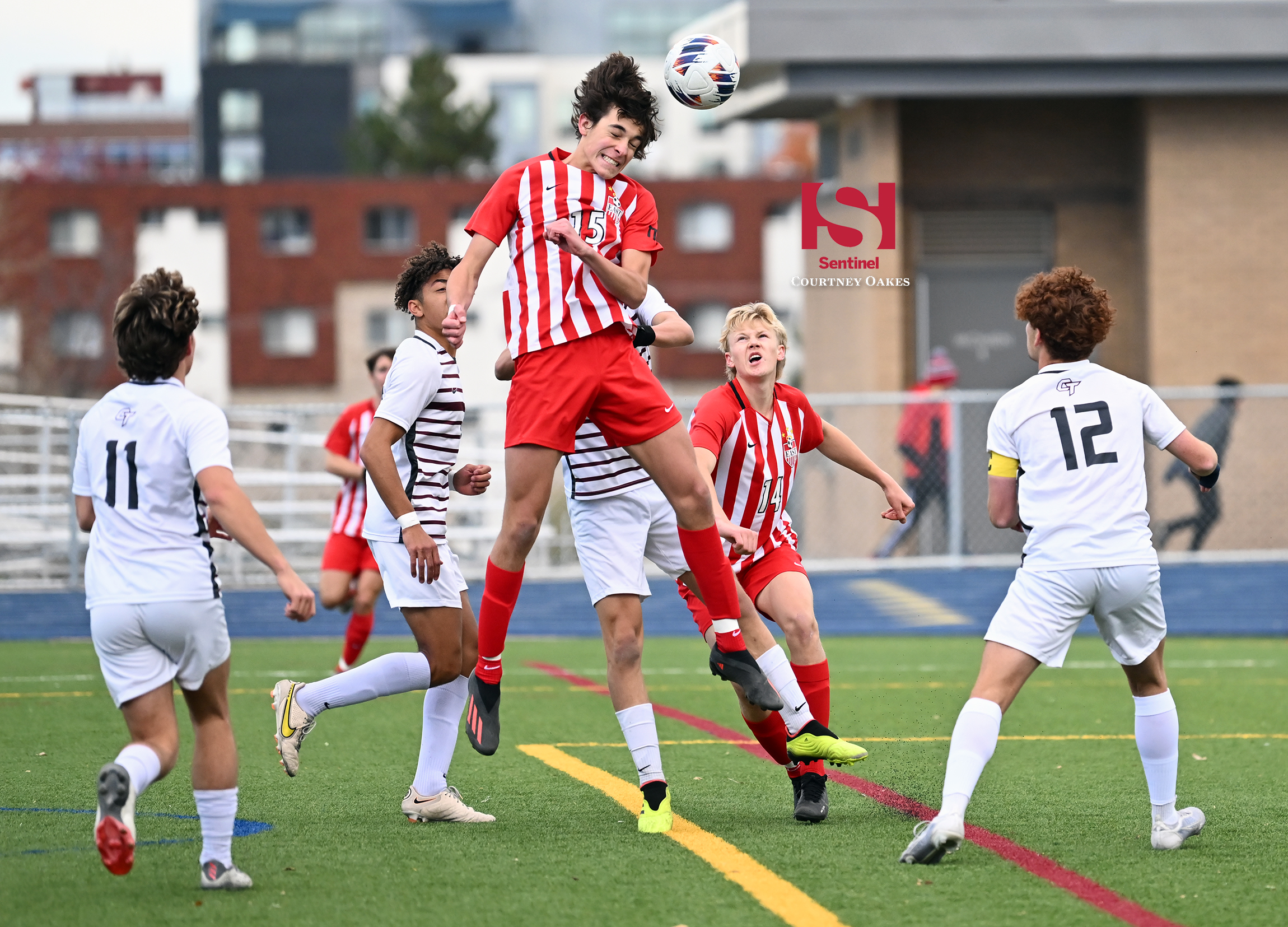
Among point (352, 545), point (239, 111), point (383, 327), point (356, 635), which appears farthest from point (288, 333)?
point (356, 635)

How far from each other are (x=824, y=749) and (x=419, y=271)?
7.32 feet

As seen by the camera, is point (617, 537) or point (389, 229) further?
point (389, 229)

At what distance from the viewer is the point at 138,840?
214 inches

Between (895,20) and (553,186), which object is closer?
(553,186)

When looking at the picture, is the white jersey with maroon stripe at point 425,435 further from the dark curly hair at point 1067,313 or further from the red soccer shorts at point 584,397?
the dark curly hair at point 1067,313

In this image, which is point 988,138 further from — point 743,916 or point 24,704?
point 743,916

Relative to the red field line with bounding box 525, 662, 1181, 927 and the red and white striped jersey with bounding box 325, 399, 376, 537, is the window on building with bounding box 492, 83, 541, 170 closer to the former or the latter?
the red and white striped jersey with bounding box 325, 399, 376, 537

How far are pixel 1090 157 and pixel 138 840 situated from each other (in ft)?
54.9

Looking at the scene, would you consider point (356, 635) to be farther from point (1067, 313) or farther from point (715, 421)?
point (1067, 313)

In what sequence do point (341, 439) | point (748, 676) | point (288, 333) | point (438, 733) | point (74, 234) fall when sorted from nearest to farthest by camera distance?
1. point (748, 676)
2. point (438, 733)
3. point (341, 439)
4. point (74, 234)
5. point (288, 333)

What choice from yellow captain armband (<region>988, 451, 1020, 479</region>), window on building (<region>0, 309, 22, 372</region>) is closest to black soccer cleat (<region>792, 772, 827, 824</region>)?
yellow captain armband (<region>988, 451, 1020, 479</region>)

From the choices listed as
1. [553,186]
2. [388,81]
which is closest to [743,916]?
[553,186]

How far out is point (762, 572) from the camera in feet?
20.2

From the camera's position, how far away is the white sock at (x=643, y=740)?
5.65 m
